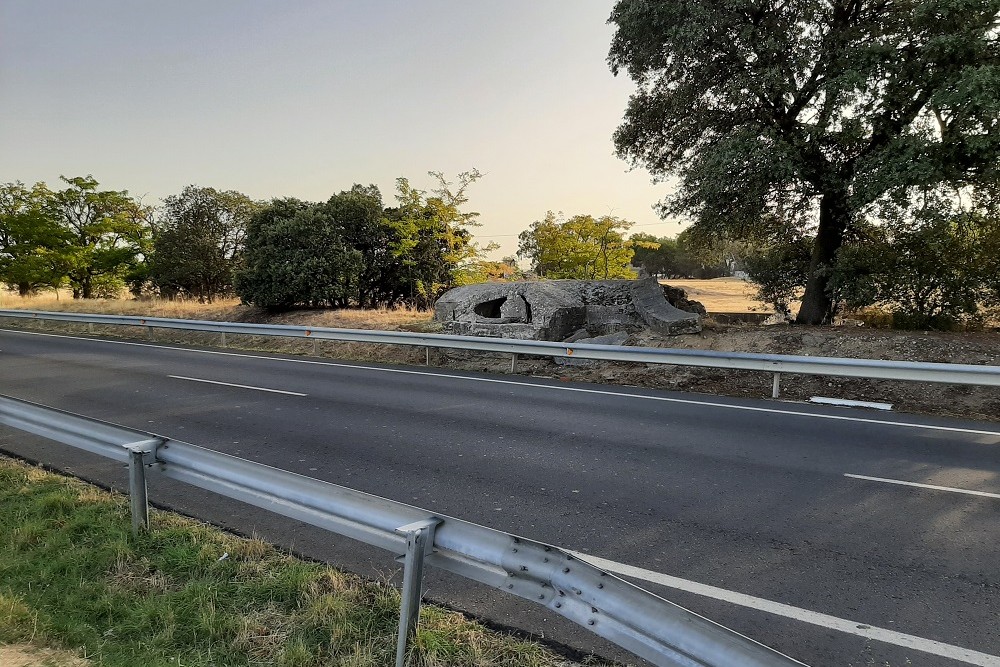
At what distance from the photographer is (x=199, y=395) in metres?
9.15

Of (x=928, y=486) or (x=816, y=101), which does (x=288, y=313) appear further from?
(x=928, y=486)

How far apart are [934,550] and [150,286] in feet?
131

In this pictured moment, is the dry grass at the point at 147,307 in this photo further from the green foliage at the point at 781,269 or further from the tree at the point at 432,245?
the green foliage at the point at 781,269

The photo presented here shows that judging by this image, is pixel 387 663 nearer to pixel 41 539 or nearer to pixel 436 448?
pixel 41 539

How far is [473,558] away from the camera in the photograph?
254cm

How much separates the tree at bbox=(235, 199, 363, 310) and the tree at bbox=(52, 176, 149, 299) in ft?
66.5

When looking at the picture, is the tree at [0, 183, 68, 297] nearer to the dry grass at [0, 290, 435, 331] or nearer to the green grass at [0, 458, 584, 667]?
the dry grass at [0, 290, 435, 331]

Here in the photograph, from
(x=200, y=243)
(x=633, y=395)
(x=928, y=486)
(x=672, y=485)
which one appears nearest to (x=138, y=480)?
(x=672, y=485)

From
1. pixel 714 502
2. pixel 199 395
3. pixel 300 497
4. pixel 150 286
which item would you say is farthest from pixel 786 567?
pixel 150 286

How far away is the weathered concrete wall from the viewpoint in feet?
45.4

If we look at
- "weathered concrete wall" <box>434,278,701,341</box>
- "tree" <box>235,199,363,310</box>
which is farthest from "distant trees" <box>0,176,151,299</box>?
"weathered concrete wall" <box>434,278,701,341</box>

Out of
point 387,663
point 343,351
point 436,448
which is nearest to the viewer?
point 387,663

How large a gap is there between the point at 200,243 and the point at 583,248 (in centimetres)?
1920

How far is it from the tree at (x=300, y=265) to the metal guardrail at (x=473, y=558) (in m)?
16.9
